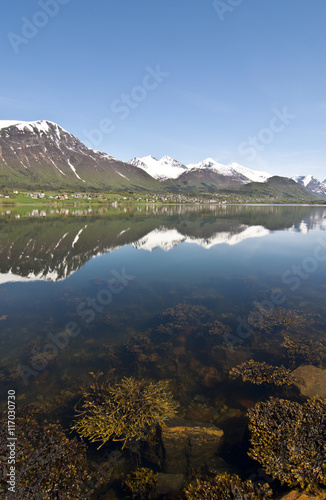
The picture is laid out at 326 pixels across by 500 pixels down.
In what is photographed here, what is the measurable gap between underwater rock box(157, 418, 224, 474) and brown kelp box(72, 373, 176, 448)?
797 millimetres

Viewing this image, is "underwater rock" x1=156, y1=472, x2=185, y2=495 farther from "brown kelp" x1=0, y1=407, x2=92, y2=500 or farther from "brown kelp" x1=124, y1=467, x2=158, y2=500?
"brown kelp" x1=0, y1=407, x2=92, y2=500

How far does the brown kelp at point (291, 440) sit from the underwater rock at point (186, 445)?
171 centimetres

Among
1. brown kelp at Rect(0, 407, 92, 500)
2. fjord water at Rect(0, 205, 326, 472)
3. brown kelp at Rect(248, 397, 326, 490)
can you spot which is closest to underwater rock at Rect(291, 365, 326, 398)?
brown kelp at Rect(248, 397, 326, 490)

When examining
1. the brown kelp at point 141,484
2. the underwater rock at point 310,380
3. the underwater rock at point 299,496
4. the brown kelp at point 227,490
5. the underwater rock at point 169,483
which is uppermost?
the underwater rock at point 299,496

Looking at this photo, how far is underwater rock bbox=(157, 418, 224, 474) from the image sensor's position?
9.69m

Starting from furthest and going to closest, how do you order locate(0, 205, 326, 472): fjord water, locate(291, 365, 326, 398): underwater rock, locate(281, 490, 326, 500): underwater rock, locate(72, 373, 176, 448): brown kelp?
1. locate(0, 205, 326, 472): fjord water
2. locate(291, 365, 326, 398): underwater rock
3. locate(72, 373, 176, 448): brown kelp
4. locate(281, 490, 326, 500): underwater rock

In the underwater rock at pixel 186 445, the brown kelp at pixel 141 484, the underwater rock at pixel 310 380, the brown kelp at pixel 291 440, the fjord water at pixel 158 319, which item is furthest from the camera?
the fjord water at pixel 158 319

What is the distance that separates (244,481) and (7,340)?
57.6 feet

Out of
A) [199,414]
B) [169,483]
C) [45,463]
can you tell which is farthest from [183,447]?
[45,463]

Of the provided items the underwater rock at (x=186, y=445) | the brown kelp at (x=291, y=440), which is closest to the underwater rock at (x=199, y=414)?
the underwater rock at (x=186, y=445)

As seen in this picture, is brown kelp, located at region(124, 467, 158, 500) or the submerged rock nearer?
brown kelp, located at region(124, 467, 158, 500)

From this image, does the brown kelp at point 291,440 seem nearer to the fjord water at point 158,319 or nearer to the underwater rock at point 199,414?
the fjord water at point 158,319

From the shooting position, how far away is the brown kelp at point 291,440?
7.94 m

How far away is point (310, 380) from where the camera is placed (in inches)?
510
